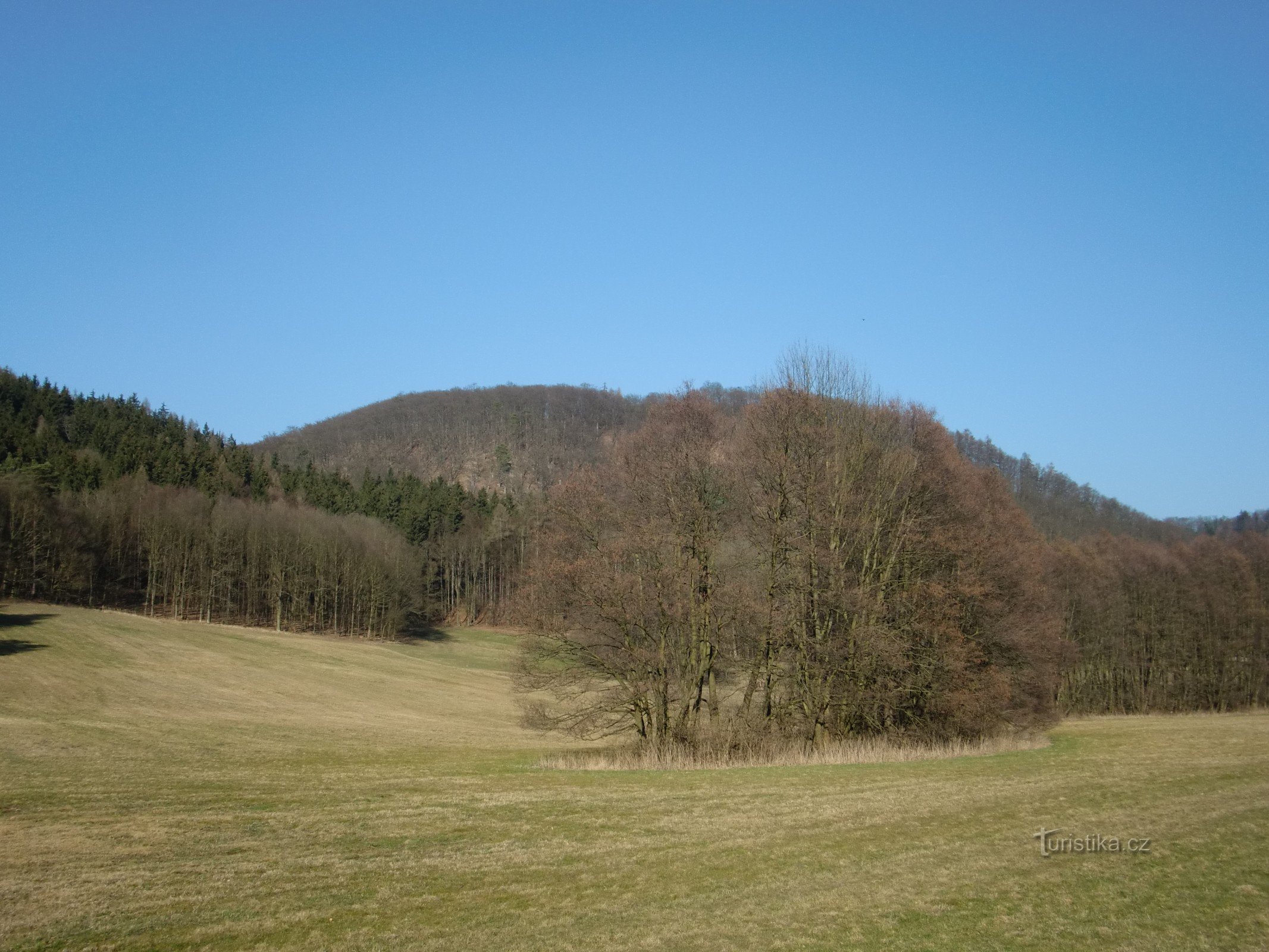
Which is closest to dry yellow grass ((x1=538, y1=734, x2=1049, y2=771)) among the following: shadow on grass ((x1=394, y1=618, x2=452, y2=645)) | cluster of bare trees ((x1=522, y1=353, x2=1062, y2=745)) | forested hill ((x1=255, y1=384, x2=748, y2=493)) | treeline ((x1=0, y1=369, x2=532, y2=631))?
cluster of bare trees ((x1=522, y1=353, x2=1062, y2=745))

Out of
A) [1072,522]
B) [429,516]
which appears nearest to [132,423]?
[429,516]

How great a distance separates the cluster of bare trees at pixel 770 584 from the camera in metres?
25.0

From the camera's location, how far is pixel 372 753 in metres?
26.7

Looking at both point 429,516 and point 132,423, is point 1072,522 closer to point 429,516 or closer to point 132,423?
point 429,516

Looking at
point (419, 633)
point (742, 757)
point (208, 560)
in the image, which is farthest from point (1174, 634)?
point (208, 560)

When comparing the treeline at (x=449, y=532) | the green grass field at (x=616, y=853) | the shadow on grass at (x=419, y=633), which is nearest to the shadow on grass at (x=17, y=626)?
the green grass field at (x=616, y=853)

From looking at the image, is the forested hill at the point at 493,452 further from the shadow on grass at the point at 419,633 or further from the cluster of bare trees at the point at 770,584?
the cluster of bare trees at the point at 770,584

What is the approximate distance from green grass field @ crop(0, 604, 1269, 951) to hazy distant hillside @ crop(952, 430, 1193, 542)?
86.6 meters

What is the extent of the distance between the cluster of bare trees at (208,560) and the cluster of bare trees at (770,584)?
55389mm

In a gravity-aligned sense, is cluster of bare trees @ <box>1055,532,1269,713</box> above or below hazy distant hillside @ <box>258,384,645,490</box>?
below

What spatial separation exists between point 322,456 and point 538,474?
48.2 metres

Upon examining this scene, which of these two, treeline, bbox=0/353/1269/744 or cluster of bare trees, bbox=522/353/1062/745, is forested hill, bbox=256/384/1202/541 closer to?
treeline, bbox=0/353/1269/744

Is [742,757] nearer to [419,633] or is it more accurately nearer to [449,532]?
[419,633]

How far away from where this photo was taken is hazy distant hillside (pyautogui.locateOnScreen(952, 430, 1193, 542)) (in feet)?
359
